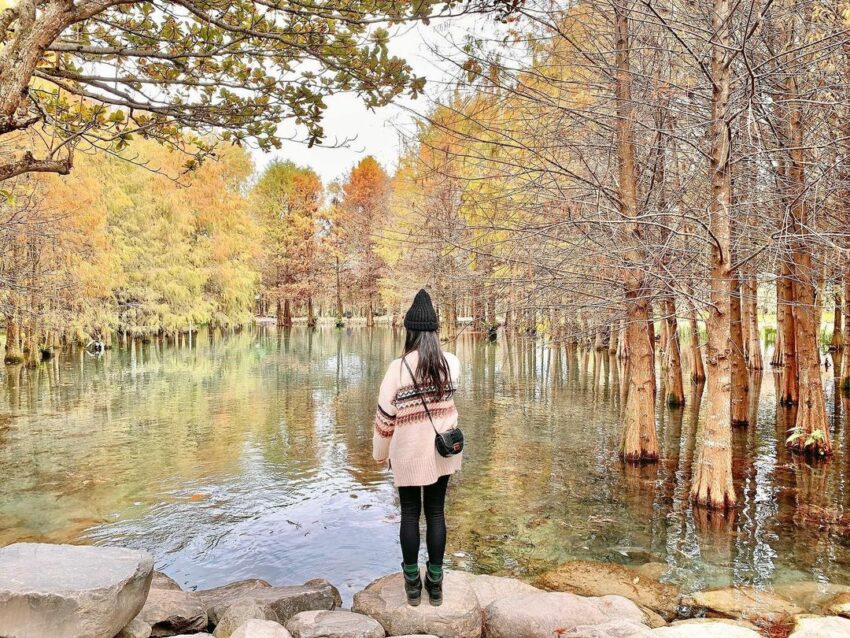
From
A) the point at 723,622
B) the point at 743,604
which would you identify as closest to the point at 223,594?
the point at 723,622

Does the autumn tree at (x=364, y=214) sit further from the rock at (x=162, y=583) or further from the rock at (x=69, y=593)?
the rock at (x=69, y=593)

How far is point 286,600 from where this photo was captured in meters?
4.30

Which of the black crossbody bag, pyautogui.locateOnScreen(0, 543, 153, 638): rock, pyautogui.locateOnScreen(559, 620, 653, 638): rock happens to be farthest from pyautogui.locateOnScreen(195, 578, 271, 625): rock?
pyautogui.locateOnScreen(559, 620, 653, 638): rock

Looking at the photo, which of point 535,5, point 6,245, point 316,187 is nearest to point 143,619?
point 535,5

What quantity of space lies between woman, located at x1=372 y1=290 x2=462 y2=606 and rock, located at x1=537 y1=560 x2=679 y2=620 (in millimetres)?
1766

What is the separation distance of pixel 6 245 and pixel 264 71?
49.3 ft

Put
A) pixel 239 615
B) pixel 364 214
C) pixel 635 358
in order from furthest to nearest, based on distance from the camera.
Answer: pixel 364 214 < pixel 635 358 < pixel 239 615

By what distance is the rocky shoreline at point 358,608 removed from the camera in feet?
11.3

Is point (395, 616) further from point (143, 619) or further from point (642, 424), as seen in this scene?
point (642, 424)

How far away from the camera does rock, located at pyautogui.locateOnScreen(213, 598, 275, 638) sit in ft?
12.8

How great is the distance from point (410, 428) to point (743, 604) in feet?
10.4

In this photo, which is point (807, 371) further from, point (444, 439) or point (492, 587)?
point (444, 439)

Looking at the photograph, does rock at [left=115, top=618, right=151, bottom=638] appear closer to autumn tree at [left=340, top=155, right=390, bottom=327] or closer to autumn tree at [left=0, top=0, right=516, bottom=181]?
autumn tree at [left=0, top=0, right=516, bottom=181]

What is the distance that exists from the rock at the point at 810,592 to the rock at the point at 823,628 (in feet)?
2.61
